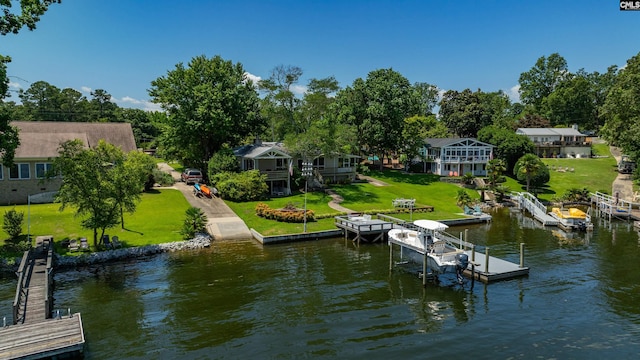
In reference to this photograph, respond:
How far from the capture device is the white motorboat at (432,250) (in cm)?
2714

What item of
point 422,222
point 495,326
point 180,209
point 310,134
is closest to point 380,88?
point 310,134

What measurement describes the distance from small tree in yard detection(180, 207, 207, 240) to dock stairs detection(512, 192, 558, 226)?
35.3 metres

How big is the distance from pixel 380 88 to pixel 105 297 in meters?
55.2

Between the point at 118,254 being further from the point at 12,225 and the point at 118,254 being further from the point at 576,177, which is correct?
the point at 576,177

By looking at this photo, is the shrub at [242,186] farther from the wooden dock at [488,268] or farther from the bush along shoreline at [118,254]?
the wooden dock at [488,268]

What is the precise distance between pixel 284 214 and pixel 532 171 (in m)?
37.2

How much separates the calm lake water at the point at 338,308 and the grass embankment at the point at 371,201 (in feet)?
22.7

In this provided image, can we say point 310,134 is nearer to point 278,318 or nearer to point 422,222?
point 422,222

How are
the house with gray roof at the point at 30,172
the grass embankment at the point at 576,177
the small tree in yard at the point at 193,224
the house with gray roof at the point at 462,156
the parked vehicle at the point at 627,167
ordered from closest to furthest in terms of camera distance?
the small tree in yard at the point at 193,224 → the house with gray roof at the point at 30,172 → the grass embankment at the point at 576,177 → the house with gray roof at the point at 462,156 → the parked vehicle at the point at 627,167

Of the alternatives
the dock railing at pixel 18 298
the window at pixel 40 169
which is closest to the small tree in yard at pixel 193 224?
the dock railing at pixel 18 298

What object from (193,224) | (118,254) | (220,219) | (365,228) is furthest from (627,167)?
(118,254)

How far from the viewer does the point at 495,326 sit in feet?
70.0

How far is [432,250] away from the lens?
28.2 meters

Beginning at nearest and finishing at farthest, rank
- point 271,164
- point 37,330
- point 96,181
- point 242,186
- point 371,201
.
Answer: point 37,330, point 96,181, point 242,186, point 371,201, point 271,164
